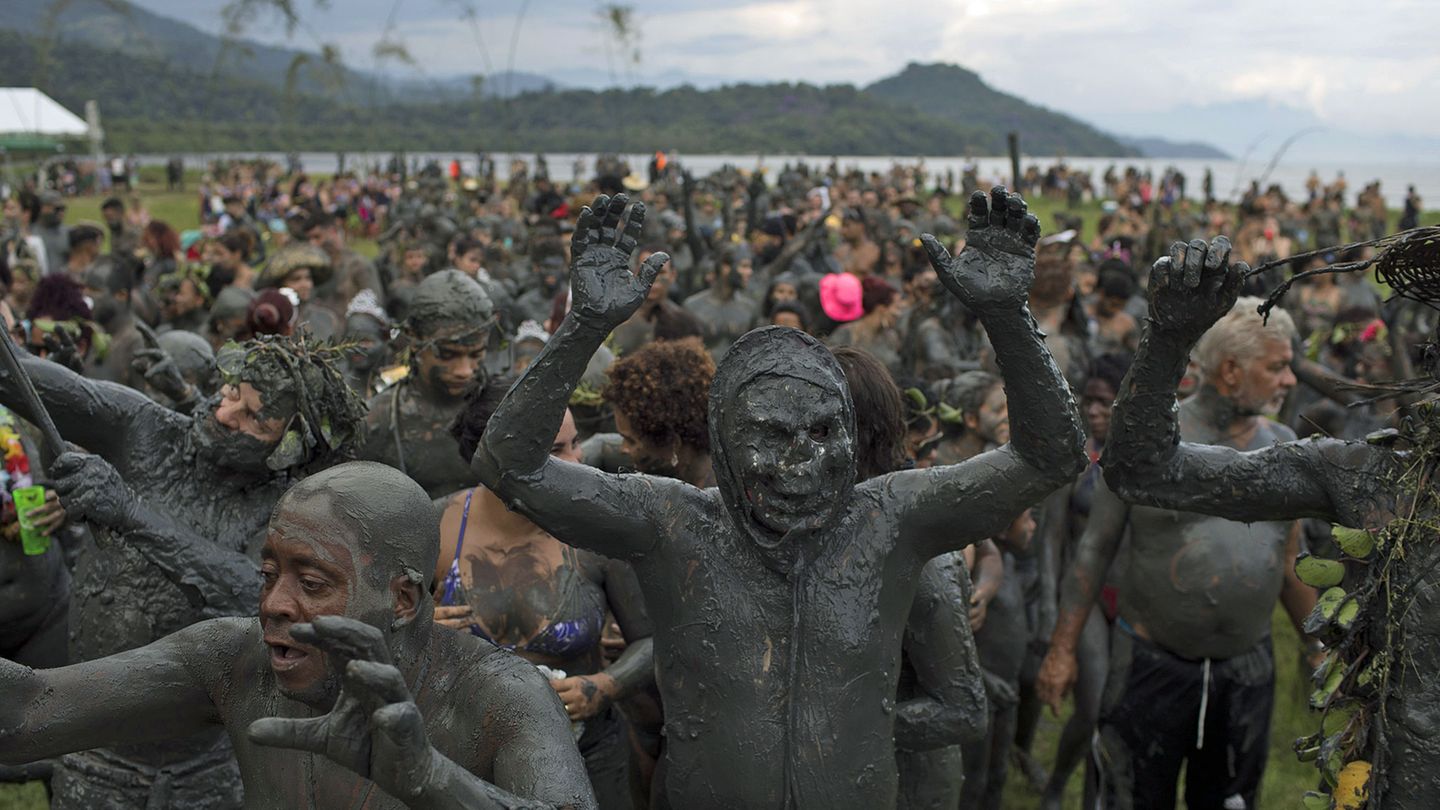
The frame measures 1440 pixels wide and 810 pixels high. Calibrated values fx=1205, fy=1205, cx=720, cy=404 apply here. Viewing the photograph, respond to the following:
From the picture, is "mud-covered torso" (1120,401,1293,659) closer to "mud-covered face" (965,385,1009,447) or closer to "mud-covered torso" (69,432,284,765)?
"mud-covered face" (965,385,1009,447)

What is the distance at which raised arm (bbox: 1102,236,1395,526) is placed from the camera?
2.74m

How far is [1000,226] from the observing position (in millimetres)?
2533

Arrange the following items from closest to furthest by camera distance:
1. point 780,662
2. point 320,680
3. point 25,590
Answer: point 320,680
point 780,662
point 25,590

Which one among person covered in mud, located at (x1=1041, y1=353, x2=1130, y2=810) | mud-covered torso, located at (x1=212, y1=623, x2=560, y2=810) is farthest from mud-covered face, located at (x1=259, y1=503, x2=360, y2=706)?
person covered in mud, located at (x1=1041, y1=353, x2=1130, y2=810)

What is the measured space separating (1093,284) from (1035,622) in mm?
6201

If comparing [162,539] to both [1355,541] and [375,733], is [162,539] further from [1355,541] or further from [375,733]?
[1355,541]

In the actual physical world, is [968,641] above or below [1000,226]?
below

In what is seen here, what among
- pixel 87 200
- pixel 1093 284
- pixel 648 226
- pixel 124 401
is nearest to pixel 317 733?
pixel 124 401

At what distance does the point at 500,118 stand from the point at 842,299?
100011mm

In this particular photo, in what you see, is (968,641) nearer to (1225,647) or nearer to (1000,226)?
(1000,226)

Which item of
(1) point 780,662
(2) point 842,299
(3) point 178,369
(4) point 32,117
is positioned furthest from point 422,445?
(4) point 32,117

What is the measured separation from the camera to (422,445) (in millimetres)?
4848

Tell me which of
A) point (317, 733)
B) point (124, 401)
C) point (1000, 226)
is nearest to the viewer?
point (317, 733)

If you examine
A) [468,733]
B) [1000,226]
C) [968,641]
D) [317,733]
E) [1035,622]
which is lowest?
[1035,622]
